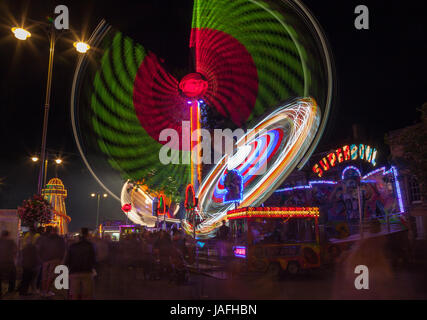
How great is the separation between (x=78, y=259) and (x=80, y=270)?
0.68ft

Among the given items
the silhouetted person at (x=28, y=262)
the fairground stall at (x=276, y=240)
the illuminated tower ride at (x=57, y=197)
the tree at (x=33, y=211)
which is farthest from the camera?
the illuminated tower ride at (x=57, y=197)

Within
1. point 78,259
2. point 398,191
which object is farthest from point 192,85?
point 398,191

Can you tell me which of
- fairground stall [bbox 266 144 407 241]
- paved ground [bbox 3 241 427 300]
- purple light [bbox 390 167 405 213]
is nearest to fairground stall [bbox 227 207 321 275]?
paved ground [bbox 3 241 427 300]

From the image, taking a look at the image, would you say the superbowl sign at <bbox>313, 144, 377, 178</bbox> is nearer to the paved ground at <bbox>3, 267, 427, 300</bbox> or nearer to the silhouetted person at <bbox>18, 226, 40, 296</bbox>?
the paved ground at <bbox>3, 267, 427, 300</bbox>

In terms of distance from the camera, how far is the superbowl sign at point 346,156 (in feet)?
89.7

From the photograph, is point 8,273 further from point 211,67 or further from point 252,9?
point 252,9

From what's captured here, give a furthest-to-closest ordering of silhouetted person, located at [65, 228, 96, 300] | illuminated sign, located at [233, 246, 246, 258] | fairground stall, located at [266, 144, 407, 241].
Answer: fairground stall, located at [266, 144, 407, 241]
illuminated sign, located at [233, 246, 246, 258]
silhouetted person, located at [65, 228, 96, 300]

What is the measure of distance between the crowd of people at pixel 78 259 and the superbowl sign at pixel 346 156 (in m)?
16.8

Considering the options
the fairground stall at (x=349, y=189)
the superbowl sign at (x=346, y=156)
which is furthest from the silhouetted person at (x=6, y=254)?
the superbowl sign at (x=346, y=156)

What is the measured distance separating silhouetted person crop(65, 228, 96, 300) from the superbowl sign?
24304 mm

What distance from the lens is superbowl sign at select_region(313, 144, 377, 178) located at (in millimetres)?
27328

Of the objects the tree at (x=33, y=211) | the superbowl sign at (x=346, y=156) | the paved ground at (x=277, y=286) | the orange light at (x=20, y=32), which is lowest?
the paved ground at (x=277, y=286)

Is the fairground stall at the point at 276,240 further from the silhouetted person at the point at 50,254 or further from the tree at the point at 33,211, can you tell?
the tree at the point at 33,211

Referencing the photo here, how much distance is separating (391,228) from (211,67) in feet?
42.5
